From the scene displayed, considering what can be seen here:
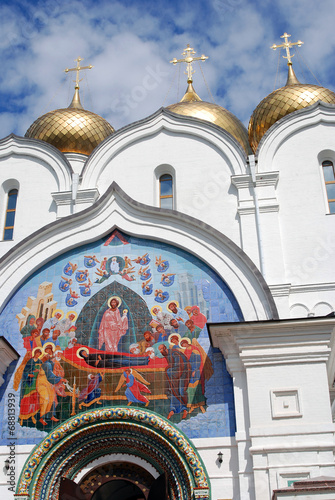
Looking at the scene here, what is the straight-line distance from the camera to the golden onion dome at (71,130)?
1244cm

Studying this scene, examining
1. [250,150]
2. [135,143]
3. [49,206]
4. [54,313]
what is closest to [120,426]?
[54,313]

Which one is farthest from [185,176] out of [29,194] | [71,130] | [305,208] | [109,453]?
[109,453]

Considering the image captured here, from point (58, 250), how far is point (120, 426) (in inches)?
109

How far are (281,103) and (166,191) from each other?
3339 mm

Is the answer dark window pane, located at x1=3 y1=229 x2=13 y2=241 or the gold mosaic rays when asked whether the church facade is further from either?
the gold mosaic rays

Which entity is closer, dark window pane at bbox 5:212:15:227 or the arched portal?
the arched portal

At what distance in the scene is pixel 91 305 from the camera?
29.0 feet

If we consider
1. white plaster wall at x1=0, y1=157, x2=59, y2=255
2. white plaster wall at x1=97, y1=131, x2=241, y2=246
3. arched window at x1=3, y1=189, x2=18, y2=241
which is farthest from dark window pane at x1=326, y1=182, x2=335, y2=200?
arched window at x1=3, y1=189, x2=18, y2=241

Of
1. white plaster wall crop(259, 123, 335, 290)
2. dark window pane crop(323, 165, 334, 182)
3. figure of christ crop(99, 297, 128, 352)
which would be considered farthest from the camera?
dark window pane crop(323, 165, 334, 182)

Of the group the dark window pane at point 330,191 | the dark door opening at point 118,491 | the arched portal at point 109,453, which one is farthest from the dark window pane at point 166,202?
the dark door opening at point 118,491

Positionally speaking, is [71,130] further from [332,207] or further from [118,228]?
[332,207]

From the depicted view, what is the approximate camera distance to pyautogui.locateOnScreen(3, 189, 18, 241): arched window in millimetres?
10539

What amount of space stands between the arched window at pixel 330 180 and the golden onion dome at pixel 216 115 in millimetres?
1777

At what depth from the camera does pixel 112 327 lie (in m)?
8.62
